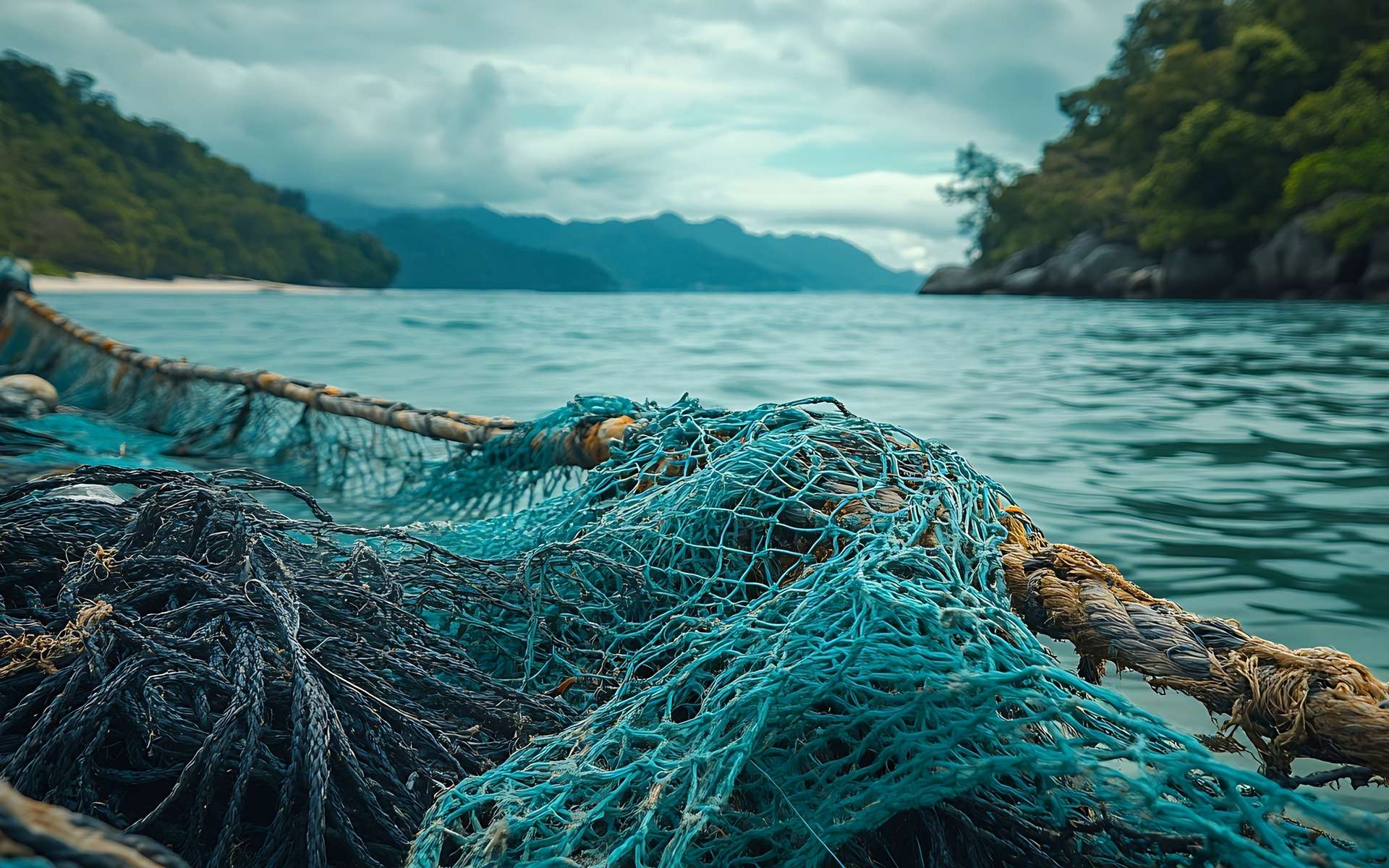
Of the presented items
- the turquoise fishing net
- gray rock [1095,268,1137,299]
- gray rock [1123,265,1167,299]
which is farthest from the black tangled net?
gray rock [1095,268,1137,299]

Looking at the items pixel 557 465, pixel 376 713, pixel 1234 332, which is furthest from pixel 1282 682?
pixel 1234 332

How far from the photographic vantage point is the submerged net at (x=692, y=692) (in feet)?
3.51

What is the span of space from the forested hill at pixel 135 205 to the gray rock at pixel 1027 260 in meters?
58.4

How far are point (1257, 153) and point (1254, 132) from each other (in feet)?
3.59

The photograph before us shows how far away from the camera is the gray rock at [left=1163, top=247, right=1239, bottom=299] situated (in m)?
30.7

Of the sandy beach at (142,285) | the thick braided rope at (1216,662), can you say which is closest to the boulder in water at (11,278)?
the thick braided rope at (1216,662)

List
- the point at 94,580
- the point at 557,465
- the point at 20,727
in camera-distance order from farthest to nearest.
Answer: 1. the point at 557,465
2. the point at 94,580
3. the point at 20,727

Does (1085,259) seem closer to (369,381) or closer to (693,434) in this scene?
(369,381)

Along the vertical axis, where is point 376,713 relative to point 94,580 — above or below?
below

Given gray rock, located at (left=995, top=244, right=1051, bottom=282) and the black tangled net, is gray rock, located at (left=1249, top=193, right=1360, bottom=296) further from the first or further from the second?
the black tangled net

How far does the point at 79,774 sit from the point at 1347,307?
85.8 ft

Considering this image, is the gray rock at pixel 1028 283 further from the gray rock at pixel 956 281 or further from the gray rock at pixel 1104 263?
the gray rock at pixel 956 281

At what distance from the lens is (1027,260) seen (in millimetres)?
48812

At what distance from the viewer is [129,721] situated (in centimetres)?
123
